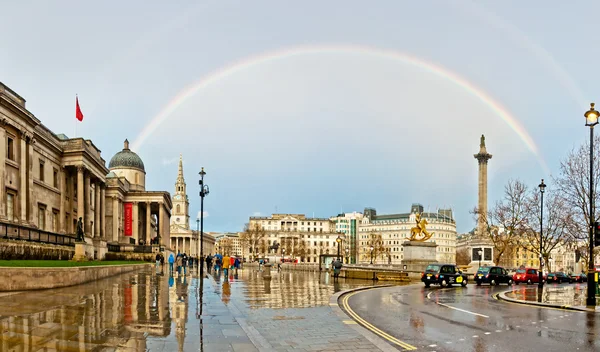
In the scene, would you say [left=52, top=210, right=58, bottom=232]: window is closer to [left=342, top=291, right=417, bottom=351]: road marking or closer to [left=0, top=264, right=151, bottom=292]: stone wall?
[left=0, top=264, right=151, bottom=292]: stone wall

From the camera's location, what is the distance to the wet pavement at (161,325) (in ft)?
35.4

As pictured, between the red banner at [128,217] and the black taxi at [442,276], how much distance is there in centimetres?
7580

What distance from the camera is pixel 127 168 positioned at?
12156cm

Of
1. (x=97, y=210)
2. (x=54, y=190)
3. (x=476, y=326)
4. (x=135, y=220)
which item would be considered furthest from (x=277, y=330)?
(x=135, y=220)

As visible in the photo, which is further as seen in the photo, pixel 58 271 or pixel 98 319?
pixel 58 271

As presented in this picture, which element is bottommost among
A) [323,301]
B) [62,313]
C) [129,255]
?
[129,255]

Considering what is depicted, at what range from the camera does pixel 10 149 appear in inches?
1885

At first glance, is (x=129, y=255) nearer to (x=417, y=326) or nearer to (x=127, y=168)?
(x=127, y=168)

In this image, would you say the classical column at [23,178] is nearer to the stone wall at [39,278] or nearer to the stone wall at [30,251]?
the stone wall at [30,251]

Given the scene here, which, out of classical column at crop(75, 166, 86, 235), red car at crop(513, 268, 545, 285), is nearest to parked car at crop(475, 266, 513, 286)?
red car at crop(513, 268, 545, 285)

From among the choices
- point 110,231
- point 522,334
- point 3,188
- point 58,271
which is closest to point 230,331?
point 522,334

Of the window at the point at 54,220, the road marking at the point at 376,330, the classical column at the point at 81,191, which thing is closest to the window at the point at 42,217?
the window at the point at 54,220

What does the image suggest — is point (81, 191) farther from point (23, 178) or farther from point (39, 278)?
point (39, 278)

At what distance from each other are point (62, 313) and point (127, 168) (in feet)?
370
